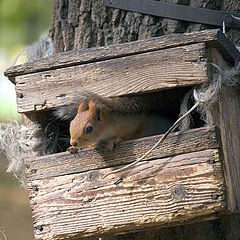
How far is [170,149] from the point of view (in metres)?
3.31

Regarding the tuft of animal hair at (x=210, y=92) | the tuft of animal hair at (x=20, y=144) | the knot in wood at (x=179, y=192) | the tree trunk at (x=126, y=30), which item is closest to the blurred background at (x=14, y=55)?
the tree trunk at (x=126, y=30)

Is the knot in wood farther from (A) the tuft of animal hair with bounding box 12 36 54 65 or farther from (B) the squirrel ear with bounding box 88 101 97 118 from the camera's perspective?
(A) the tuft of animal hair with bounding box 12 36 54 65

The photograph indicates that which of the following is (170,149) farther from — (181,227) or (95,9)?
Answer: (95,9)

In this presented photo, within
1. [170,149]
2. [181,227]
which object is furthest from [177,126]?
[181,227]

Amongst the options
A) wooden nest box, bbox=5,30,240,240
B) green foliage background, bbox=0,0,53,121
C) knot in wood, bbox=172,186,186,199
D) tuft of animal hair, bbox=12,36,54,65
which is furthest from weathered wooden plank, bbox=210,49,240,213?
green foliage background, bbox=0,0,53,121

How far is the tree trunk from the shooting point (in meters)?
3.63

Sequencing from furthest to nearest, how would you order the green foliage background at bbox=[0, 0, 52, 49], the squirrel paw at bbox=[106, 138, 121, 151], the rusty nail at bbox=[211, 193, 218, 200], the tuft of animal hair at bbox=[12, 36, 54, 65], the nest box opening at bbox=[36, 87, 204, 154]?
1. the green foliage background at bbox=[0, 0, 52, 49]
2. the tuft of animal hair at bbox=[12, 36, 54, 65]
3. the nest box opening at bbox=[36, 87, 204, 154]
4. the squirrel paw at bbox=[106, 138, 121, 151]
5. the rusty nail at bbox=[211, 193, 218, 200]

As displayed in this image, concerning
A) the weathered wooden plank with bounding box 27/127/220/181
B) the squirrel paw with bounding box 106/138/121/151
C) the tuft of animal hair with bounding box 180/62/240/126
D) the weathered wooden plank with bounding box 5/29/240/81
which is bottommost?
the weathered wooden plank with bounding box 27/127/220/181

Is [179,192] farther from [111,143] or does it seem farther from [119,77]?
[119,77]

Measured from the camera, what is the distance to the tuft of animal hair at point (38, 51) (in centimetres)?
431

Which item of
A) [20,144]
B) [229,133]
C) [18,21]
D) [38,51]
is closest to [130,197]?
[229,133]

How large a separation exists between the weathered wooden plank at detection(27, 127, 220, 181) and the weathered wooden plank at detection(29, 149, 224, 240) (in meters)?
0.02

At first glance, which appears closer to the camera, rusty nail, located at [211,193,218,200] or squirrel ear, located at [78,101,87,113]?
rusty nail, located at [211,193,218,200]

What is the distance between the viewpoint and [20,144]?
3.73 metres
